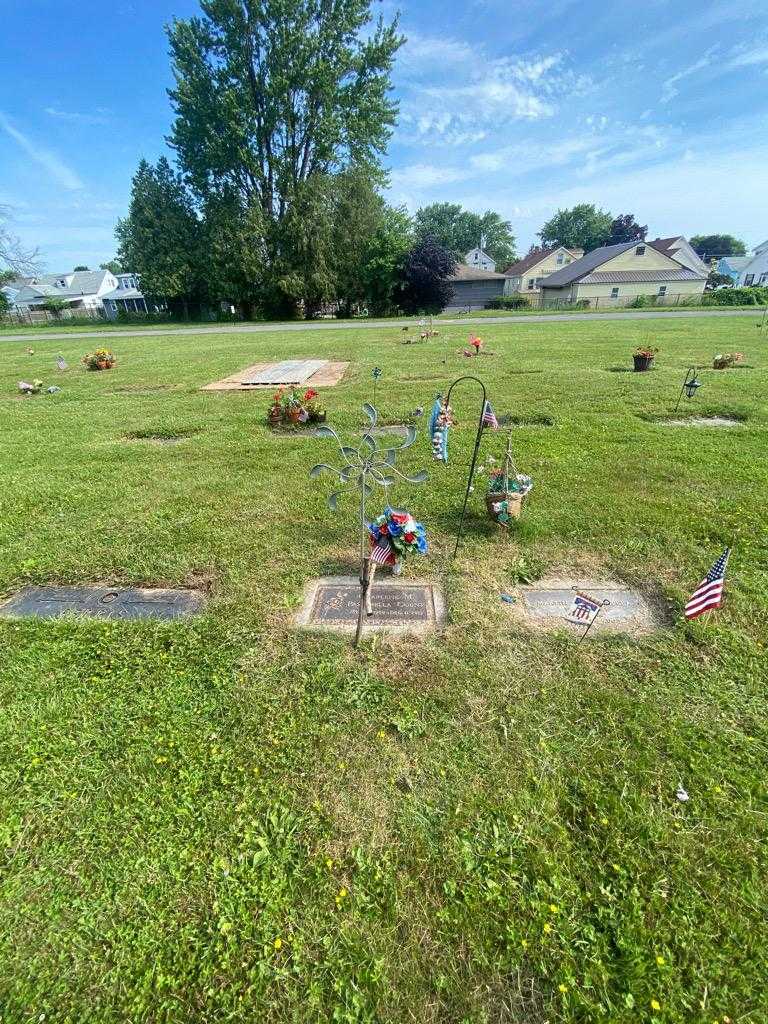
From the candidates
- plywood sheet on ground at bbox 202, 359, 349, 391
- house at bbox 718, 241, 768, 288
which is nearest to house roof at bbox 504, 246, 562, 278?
house at bbox 718, 241, 768, 288

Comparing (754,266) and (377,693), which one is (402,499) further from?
(754,266)

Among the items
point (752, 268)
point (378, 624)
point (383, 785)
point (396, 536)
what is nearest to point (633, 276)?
point (752, 268)

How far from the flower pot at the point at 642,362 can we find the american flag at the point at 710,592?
928 centimetres

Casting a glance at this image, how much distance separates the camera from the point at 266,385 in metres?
10.5

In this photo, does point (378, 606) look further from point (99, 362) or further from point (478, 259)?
point (478, 259)

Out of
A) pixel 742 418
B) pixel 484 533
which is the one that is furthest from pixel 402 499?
pixel 742 418

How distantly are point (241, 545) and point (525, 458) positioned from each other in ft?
12.3

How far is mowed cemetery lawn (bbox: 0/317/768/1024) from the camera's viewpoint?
161 centimetres

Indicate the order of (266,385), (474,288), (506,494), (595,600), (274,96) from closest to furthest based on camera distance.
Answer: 1. (595,600)
2. (506,494)
3. (266,385)
4. (274,96)
5. (474,288)

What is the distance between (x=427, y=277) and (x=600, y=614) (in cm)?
3364

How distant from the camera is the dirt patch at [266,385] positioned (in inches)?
408

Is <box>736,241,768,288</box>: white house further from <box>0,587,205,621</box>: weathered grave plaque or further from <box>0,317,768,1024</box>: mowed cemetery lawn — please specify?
<box>0,587,205,621</box>: weathered grave plaque

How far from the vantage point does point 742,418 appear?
7426mm

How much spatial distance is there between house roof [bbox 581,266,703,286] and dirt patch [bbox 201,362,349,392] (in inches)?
1437
